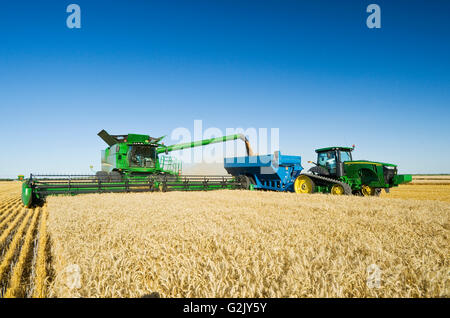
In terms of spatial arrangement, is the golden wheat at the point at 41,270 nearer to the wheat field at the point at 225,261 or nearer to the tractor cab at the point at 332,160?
the wheat field at the point at 225,261

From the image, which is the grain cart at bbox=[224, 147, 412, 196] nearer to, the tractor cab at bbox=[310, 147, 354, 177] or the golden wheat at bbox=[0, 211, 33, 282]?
the tractor cab at bbox=[310, 147, 354, 177]

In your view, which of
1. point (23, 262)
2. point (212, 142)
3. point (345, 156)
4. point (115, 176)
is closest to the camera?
point (23, 262)

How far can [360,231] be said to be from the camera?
173 inches

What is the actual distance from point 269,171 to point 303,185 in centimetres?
203

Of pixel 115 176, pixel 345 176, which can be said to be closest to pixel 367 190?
pixel 345 176

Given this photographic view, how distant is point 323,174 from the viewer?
41.8ft

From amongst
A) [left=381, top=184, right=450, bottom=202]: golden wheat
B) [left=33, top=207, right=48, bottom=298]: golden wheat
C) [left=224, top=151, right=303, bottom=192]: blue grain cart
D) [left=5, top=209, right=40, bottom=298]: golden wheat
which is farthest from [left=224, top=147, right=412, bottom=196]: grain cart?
[left=5, top=209, right=40, bottom=298]: golden wheat

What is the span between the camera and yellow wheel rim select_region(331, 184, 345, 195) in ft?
37.3

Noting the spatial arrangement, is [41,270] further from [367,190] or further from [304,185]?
[367,190]

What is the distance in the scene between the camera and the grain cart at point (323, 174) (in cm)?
1109

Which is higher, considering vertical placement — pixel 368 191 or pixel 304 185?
pixel 304 185

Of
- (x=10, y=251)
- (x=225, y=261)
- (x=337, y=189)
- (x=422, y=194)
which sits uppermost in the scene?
(x=225, y=261)
